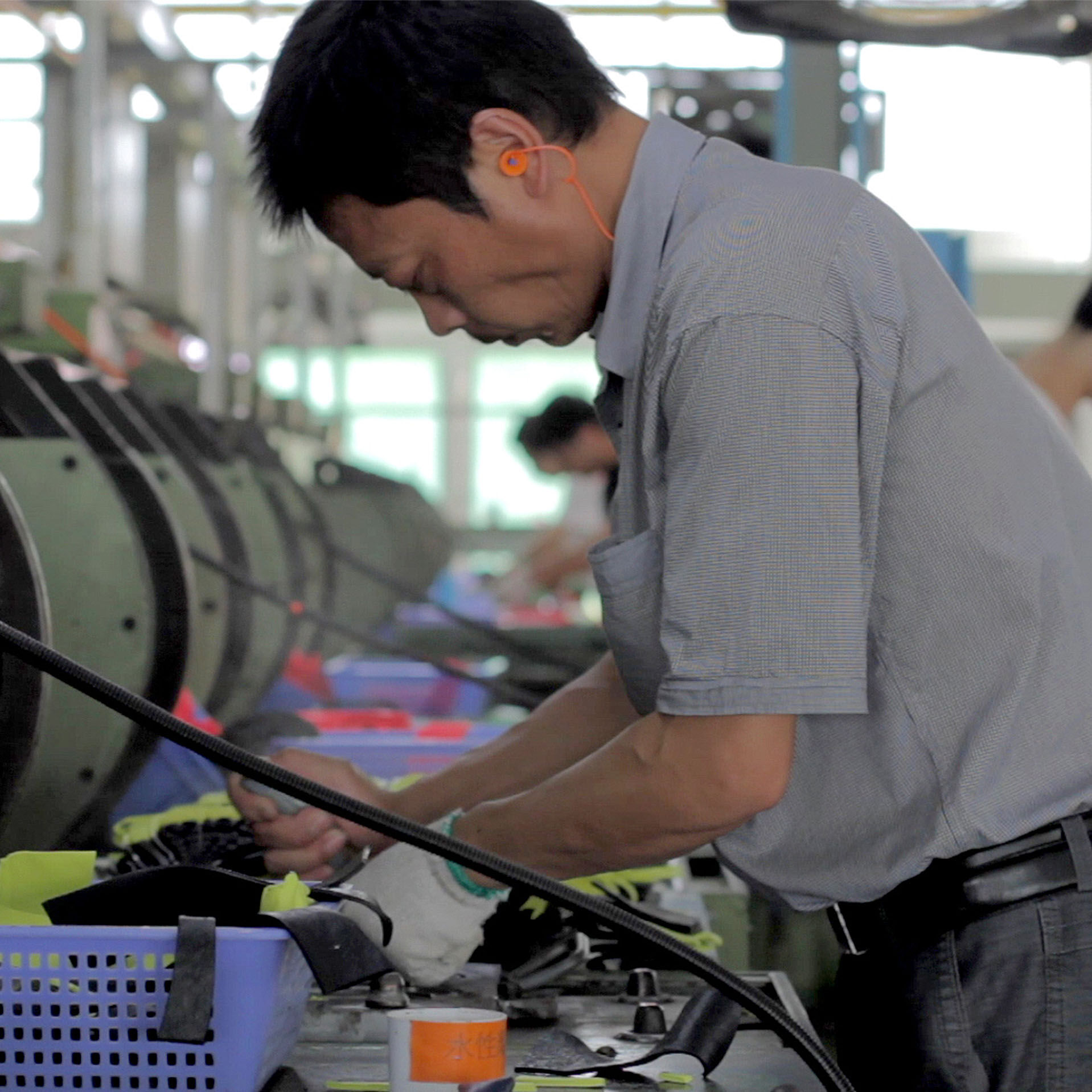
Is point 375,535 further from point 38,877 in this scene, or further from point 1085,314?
point 38,877

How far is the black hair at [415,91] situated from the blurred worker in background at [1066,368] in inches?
74.5

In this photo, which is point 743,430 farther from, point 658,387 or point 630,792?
point 630,792

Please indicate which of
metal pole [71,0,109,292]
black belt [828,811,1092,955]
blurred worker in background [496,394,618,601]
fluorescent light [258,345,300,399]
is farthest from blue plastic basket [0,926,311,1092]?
fluorescent light [258,345,300,399]

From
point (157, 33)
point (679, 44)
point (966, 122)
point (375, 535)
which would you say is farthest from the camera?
point (679, 44)

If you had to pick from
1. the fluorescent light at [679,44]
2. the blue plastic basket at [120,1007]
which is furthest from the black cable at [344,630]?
the fluorescent light at [679,44]

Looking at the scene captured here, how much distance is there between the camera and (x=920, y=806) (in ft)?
3.86

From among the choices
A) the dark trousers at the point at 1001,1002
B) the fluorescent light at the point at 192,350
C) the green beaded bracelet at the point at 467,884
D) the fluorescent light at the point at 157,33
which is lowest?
the dark trousers at the point at 1001,1002

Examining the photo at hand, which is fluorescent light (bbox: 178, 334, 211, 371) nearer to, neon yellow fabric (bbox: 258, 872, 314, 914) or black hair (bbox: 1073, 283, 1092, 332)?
black hair (bbox: 1073, 283, 1092, 332)

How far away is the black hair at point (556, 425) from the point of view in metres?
5.45

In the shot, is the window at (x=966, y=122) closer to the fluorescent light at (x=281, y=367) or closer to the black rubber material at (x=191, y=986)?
the black rubber material at (x=191, y=986)

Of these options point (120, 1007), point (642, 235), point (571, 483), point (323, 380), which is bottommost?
point (120, 1007)

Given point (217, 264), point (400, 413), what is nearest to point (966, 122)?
point (217, 264)

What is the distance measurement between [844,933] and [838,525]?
0.46 m

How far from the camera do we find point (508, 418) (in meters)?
15.3
